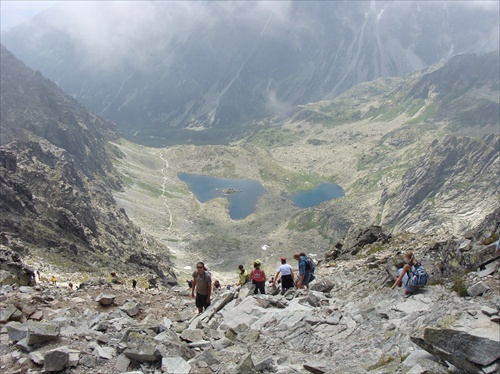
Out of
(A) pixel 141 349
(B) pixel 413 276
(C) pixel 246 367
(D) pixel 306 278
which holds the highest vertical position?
(D) pixel 306 278

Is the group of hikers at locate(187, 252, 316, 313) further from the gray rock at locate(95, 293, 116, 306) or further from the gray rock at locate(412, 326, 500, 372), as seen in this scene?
the gray rock at locate(412, 326, 500, 372)

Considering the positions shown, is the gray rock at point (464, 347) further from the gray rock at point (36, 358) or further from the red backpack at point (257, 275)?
the red backpack at point (257, 275)

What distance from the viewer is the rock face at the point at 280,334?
1344 cm

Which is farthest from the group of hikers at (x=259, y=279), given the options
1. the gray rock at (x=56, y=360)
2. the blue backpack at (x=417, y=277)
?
the gray rock at (x=56, y=360)

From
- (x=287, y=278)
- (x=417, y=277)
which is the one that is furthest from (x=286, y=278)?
(x=417, y=277)

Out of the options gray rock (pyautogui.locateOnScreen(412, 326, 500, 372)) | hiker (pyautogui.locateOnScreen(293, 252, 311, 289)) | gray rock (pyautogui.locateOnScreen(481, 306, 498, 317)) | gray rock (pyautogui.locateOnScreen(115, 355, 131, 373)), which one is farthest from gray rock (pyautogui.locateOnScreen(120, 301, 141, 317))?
gray rock (pyautogui.locateOnScreen(481, 306, 498, 317))

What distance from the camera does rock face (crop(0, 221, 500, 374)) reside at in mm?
13438

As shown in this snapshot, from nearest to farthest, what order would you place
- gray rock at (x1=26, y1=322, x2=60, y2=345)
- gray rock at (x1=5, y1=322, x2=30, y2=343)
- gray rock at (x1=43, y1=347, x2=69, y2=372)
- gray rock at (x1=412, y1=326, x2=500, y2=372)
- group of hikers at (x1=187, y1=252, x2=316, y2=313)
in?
gray rock at (x1=412, y1=326, x2=500, y2=372) < gray rock at (x1=43, y1=347, x2=69, y2=372) < gray rock at (x1=26, y1=322, x2=60, y2=345) < gray rock at (x1=5, y1=322, x2=30, y2=343) < group of hikers at (x1=187, y1=252, x2=316, y2=313)

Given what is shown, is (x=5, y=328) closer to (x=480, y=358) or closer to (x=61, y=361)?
(x=61, y=361)

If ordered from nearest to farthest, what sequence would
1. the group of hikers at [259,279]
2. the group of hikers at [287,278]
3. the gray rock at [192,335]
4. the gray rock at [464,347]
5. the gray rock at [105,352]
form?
the gray rock at [464,347] < the gray rock at [105,352] < the gray rock at [192,335] < the group of hikers at [287,278] < the group of hikers at [259,279]

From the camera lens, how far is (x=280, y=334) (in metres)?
20.7

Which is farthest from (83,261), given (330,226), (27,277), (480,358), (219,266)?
(330,226)

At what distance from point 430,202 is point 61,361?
649 feet

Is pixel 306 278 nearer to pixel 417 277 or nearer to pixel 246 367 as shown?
pixel 417 277
